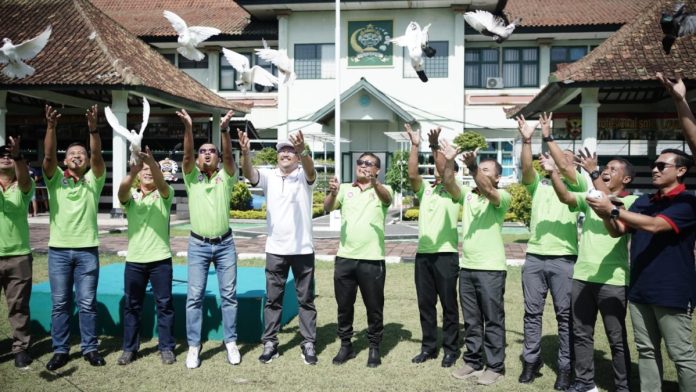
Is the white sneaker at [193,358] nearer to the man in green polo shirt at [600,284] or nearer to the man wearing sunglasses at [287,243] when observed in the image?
the man wearing sunglasses at [287,243]

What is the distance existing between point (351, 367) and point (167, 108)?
18.7 m

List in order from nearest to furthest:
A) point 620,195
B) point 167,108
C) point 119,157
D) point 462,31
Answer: point 620,195, point 119,157, point 167,108, point 462,31

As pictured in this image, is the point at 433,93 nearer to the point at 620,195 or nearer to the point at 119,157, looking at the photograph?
the point at 119,157

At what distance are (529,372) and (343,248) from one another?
194cm

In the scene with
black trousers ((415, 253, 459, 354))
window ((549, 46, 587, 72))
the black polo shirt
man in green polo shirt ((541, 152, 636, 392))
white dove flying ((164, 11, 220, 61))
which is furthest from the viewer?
window ((549, 46, 587, 72))

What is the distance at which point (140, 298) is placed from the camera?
18.6 ft

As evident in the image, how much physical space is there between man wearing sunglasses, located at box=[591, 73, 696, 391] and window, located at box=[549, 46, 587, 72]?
22446mm

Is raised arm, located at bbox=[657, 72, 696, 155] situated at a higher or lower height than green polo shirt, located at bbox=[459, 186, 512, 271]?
higher

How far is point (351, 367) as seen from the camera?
5.51 m

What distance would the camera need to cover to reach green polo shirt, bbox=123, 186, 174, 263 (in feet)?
18.3

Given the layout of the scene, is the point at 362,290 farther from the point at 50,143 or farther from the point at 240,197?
the point at 240,197

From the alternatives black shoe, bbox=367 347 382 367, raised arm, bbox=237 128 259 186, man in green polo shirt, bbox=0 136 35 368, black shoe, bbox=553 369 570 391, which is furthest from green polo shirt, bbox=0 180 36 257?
black shoe, bbox=553 369 570 391

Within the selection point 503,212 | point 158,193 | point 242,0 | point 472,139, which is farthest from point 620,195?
point 242,0

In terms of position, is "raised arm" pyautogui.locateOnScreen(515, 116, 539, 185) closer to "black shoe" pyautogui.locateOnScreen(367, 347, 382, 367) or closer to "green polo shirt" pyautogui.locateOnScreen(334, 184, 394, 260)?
"green polo shirt" pyautogui.locateOnScreen(334, 184, 394, 260)
